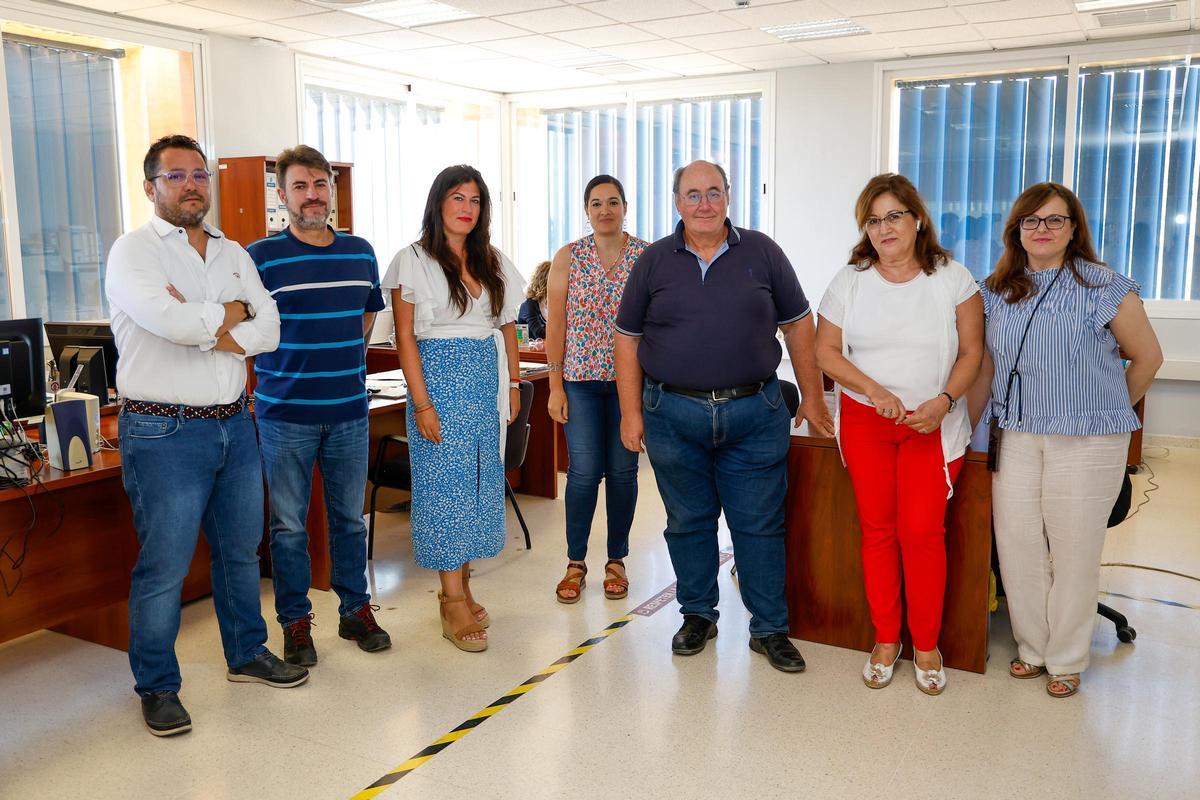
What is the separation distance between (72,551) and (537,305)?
3.34 meters

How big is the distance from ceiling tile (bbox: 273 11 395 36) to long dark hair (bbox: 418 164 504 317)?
311 cm

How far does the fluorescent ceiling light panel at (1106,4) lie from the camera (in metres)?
5.66

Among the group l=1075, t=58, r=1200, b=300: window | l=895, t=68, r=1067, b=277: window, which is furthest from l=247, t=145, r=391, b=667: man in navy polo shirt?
l=1075, t=58, r=1200, b=300: window

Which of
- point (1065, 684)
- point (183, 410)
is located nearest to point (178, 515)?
point (183, 410)

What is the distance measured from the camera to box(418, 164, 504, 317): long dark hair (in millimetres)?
3180

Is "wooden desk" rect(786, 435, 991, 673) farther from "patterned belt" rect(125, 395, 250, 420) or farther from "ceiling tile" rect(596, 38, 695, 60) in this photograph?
"ceiling tile" rect(596, 38, 695, 60)

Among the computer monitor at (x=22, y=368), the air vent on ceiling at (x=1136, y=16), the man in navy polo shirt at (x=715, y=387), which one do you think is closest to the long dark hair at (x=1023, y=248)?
the man in navy polo shirt at (x=715, y=387)

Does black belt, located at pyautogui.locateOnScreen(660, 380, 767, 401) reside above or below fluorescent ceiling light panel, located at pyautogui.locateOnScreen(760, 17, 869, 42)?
below

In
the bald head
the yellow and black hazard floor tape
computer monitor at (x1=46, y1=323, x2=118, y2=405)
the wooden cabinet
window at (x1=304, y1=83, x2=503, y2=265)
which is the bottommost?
the yellow and black hazard floor tape

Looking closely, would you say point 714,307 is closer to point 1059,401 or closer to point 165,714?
point 1059,401

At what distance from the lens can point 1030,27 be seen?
20.7 feet

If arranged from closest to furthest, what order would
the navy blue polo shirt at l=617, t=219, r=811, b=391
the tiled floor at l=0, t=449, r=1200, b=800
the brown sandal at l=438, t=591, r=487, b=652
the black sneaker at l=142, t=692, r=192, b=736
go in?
1. the tiled floor at l=0, t=449, r=1200, b=800
2. the black sneaker at l=142, t=692, r=192, b=736
3. the navy blue polo shirt at l=617, t=219, r=811, b=391
4. the brown sandal at l=438, t=591, r=487, b=652

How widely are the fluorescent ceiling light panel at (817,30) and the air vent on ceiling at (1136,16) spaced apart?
1421 mm

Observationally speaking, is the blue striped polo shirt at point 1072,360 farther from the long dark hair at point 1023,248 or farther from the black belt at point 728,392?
the black belt at point 728,392
